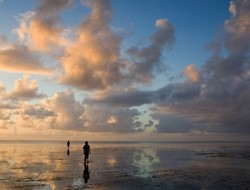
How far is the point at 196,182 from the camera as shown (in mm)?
26656

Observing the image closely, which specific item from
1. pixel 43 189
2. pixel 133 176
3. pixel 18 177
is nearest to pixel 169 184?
pixel 133 176

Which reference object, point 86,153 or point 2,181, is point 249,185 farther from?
point 86,153

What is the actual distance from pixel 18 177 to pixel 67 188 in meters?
8.02

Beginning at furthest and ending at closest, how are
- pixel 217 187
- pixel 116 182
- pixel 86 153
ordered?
pixel 86 153 → pixel 116 182 → pixel 217 187

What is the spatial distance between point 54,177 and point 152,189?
9.58 metres

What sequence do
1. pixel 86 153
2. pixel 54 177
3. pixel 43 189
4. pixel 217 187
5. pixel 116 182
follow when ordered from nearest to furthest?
pixel 43 189
pixel 217 187
pixel 116 182
pixel 54 177
pixel 86 153

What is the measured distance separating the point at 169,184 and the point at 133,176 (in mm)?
5342

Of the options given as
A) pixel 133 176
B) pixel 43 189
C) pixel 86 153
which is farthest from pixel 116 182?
pixel 86 153

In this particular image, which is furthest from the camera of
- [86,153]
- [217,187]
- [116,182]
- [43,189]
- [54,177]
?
[86,153]

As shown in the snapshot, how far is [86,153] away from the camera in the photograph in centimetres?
4216

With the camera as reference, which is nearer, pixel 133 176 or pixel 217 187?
pixel 217 187

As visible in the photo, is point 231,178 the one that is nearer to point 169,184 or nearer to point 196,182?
point 196,182

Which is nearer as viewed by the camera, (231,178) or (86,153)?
(231,178)

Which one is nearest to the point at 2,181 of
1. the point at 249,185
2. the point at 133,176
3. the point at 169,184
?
the point at 133,176
